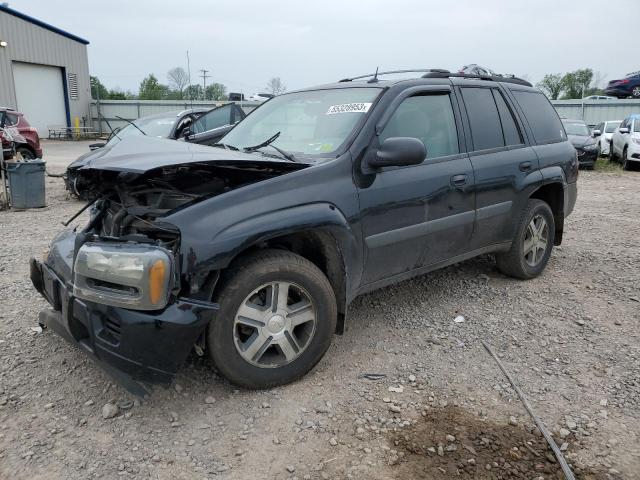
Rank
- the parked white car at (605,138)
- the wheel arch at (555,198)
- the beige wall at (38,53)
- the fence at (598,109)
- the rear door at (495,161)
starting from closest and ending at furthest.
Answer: the rear door at (495,161) < the wheel arch at (555,198) < the parked white car at (605,138) < the fence at (598,109) < the beige wall at (38,53)

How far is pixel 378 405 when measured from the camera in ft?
9.50

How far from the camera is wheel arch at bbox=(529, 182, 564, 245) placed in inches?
194

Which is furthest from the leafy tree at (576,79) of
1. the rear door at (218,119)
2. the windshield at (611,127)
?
the rear door at (218,119)

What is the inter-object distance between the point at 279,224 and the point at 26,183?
289 inches

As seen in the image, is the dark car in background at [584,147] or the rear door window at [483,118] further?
the dark car in background at [584,147]

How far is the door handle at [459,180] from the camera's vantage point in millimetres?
3799

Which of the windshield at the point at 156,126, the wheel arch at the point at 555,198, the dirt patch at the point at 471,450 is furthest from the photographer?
the windshield at the point at 156,126

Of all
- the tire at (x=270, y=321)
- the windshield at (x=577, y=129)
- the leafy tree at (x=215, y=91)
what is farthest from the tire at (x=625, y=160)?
the leafy tree at (x=215, y=91)

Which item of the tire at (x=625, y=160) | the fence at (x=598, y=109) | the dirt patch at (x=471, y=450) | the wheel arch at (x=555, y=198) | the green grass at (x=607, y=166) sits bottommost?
the dirt patch at (x=471, y=450)

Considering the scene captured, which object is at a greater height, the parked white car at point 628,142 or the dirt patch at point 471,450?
the parked white car at point 628,142

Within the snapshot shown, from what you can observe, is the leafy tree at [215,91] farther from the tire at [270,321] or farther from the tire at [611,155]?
the tire at [270,321]

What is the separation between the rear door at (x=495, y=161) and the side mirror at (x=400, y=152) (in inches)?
38.8

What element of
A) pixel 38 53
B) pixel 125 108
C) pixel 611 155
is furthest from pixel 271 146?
pixel 125 108

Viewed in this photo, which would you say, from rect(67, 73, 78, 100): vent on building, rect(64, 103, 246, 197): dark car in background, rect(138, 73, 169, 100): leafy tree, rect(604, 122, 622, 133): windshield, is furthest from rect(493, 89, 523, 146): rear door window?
rect(138, 73, 169, 100): leafy tree
